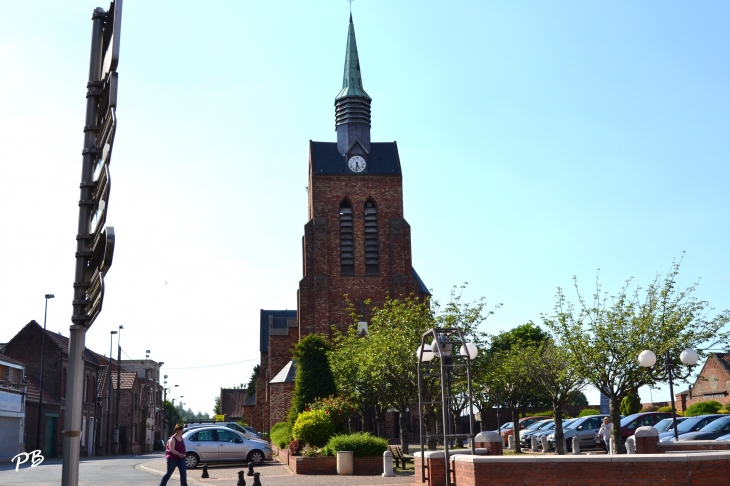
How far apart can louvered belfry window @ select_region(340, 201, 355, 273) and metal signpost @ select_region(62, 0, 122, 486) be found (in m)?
42.9

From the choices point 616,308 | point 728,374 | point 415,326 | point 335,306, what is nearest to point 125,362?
point 335,306

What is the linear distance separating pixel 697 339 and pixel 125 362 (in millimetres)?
111474

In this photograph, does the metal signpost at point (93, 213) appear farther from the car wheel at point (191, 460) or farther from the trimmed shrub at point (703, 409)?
the trimmed shrub at point (703, 409)

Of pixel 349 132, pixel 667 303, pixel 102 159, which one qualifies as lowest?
pixel 102 159

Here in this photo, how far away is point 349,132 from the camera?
162ft

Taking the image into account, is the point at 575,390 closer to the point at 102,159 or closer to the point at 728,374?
the point at 728,374

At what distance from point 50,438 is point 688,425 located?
39303mm

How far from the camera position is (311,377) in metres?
32.2

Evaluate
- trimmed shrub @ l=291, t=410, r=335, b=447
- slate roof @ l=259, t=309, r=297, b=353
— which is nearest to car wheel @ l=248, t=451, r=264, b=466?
trimmed shrub @ l=291, t=410, r=335, b=447

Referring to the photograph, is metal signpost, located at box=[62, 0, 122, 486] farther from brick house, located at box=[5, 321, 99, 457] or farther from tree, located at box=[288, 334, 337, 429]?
brick house, located at box=[5, 321, 99, 457]

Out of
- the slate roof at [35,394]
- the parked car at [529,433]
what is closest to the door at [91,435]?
the slate roof at [35,394]

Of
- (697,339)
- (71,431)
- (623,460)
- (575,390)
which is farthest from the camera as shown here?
(575,390)

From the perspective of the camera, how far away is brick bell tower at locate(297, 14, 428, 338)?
46.4 m

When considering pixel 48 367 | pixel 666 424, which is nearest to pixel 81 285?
pixel 666 424
